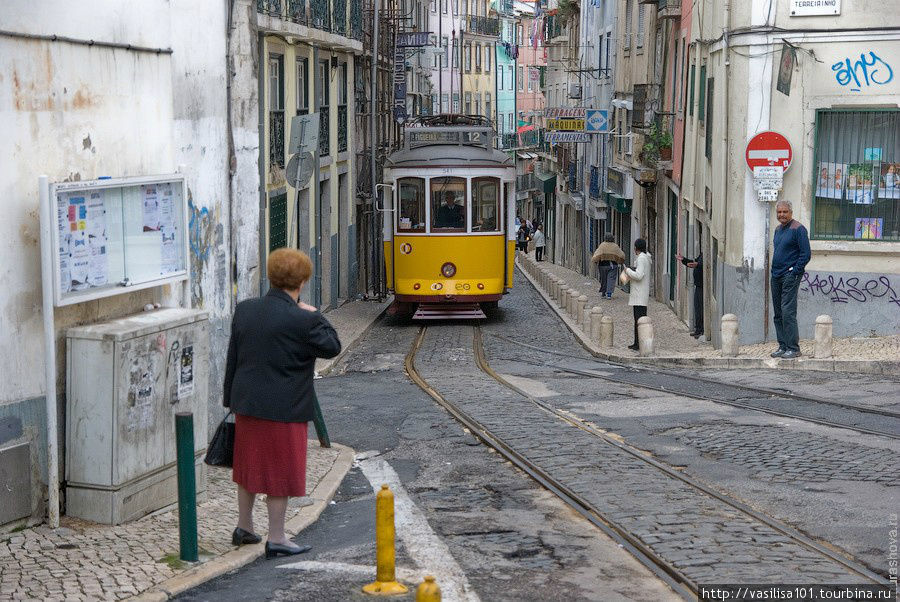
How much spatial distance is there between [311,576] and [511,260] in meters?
19.0

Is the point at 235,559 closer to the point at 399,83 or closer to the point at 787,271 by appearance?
the point at 787,271

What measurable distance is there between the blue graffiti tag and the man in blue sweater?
2.99m

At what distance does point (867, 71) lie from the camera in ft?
56.5

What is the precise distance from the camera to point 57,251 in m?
6.95

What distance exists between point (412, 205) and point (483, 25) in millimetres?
60824

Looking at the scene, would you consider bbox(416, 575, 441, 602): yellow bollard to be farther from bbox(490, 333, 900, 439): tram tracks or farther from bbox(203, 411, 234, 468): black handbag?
bbox(490, 333, 900, 439): tram tracks

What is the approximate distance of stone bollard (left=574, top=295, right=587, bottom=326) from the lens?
23720mm

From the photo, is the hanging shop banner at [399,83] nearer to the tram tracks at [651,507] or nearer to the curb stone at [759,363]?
the curb stone at [759,363]

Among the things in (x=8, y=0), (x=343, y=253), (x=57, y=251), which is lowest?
(x=343, y=253)

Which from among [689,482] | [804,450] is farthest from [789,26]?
[689,482]

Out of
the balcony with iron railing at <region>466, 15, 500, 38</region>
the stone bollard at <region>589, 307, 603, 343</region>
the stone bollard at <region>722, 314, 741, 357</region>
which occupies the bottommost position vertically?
the stone bollard at <region>589, 307, 603, 343</region>

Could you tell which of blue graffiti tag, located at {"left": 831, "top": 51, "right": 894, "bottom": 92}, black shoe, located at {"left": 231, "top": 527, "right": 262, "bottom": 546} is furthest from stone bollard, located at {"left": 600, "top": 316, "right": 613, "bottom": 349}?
black shoe, located at {"left": 231, "top": 527, "right": 262, "bottom": 546}

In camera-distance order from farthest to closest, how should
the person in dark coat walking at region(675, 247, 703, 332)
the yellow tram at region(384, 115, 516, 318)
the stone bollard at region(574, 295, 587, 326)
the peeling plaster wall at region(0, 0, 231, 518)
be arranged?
the yellow tram at region(384, 115, 516, 318), the stone bollard at region(574, 295, 587, 326), the person in dark coat walking at region(675, 247, 703, 332), the peeling plaster wall at region(0, 0, 231, 518)

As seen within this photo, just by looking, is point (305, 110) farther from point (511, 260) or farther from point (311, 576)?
point (311, 576)
